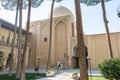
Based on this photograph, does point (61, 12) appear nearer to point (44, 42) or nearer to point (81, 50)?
point (44, 42)

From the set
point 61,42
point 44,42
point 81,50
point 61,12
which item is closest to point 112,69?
point 81,50

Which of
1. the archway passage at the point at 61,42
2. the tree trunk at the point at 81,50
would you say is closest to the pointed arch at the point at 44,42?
the archway passage at the point at 61,42

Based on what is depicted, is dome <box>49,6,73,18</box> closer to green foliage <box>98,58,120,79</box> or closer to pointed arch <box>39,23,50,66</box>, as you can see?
pointed arch <box>39,23,50,66</box>

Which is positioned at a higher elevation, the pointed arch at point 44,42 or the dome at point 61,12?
the dome at point 61,12

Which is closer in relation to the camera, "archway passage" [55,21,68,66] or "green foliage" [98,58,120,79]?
"green foliage" [98,58,120,79]

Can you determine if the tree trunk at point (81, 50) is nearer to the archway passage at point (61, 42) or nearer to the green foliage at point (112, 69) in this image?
the green foliage at point (112, 69)

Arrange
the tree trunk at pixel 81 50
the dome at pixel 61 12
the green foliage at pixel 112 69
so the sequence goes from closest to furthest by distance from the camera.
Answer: the tree trunk at pixel 81 50 < the green foliage at pixel 112 69 < the dome at pixel 61 12

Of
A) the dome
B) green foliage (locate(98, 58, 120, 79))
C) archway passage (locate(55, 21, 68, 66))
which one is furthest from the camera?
the dome

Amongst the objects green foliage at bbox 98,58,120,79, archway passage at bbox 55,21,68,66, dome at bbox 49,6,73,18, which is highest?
dome at bbox 49,6,73,18

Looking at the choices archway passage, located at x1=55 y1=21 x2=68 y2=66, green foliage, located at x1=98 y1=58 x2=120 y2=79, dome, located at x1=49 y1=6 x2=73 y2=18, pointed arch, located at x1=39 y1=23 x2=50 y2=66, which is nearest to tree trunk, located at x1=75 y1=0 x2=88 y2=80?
green foliage, located at x1=98 y1=58 x2=120 y2=79

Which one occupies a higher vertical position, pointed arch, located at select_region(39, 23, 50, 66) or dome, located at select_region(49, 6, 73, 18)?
dome, located at select_region(49, 6, 73, 18)

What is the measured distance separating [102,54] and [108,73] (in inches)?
591

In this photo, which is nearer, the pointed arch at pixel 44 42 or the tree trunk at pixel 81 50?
the tree trunk at pixel 81 50

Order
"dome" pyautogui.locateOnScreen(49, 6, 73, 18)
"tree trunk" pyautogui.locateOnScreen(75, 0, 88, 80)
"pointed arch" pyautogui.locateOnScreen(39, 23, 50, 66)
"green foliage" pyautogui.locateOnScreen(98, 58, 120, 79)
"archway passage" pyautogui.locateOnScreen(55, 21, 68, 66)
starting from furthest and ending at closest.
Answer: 1. "dome" pyautogui.locateOnScreen(49, 6, 73, 18)
2. "pointed arch" pyautogui.locateOnScreen(39, 23, 50, 66)
3. "archway passage" pyautogui.locateOnScreen(55, 21, 68, 66)
4. "green foliage" pyautogui.locateOnScreen(98, 58, 120, 79)
5. "tree trunk" pyautogui.locateOnScreen(75, 0, 88, 80)
